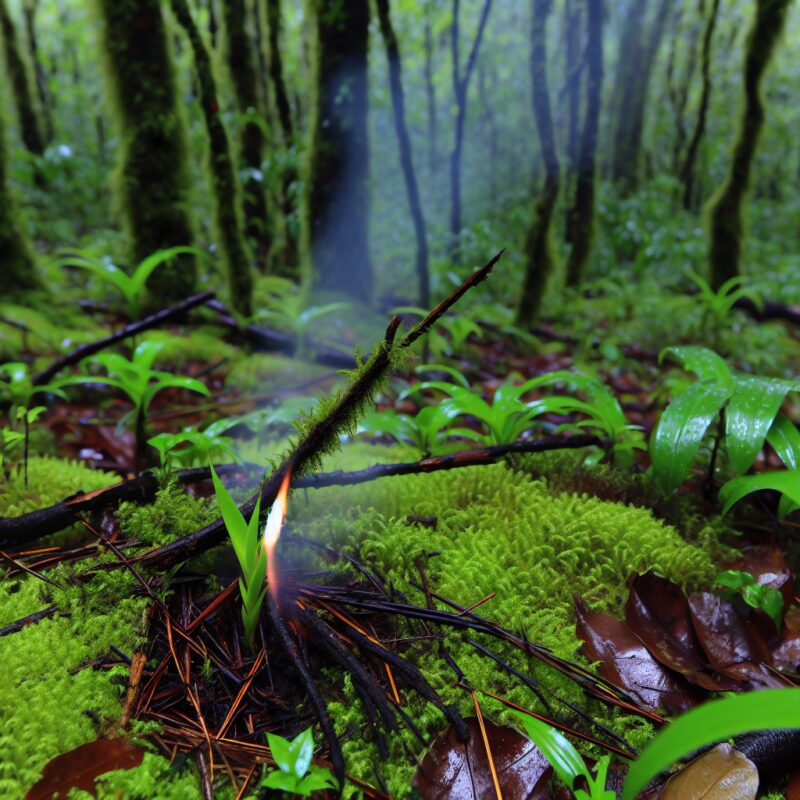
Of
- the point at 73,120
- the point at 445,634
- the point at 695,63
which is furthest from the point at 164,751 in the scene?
the point at 695,63

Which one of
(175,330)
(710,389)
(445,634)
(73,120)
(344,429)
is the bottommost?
(175,330)

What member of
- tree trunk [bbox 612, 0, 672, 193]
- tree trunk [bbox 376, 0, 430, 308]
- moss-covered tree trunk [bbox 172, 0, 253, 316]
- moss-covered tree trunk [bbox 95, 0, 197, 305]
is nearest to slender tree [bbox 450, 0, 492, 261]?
tree trunk [bbox 376, 0, 430, 308]

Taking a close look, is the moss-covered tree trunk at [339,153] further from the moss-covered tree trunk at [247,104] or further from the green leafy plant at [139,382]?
the moss-covered tree trunk at [247,104]

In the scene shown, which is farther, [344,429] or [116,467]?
[116,467]

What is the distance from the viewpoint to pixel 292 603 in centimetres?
125

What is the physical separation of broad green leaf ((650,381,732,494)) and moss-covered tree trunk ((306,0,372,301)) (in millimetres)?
3531

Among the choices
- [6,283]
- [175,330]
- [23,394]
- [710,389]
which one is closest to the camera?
[710,389]

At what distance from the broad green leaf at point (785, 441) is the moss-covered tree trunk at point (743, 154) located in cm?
531

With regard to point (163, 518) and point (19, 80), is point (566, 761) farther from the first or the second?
point (19, 80)

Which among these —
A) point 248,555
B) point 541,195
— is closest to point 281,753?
point 248,555

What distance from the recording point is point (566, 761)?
0.96 m

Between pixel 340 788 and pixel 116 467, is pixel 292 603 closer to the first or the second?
pixel 340 788

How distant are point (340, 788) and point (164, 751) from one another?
0.35 m

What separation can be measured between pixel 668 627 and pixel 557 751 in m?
0.58
